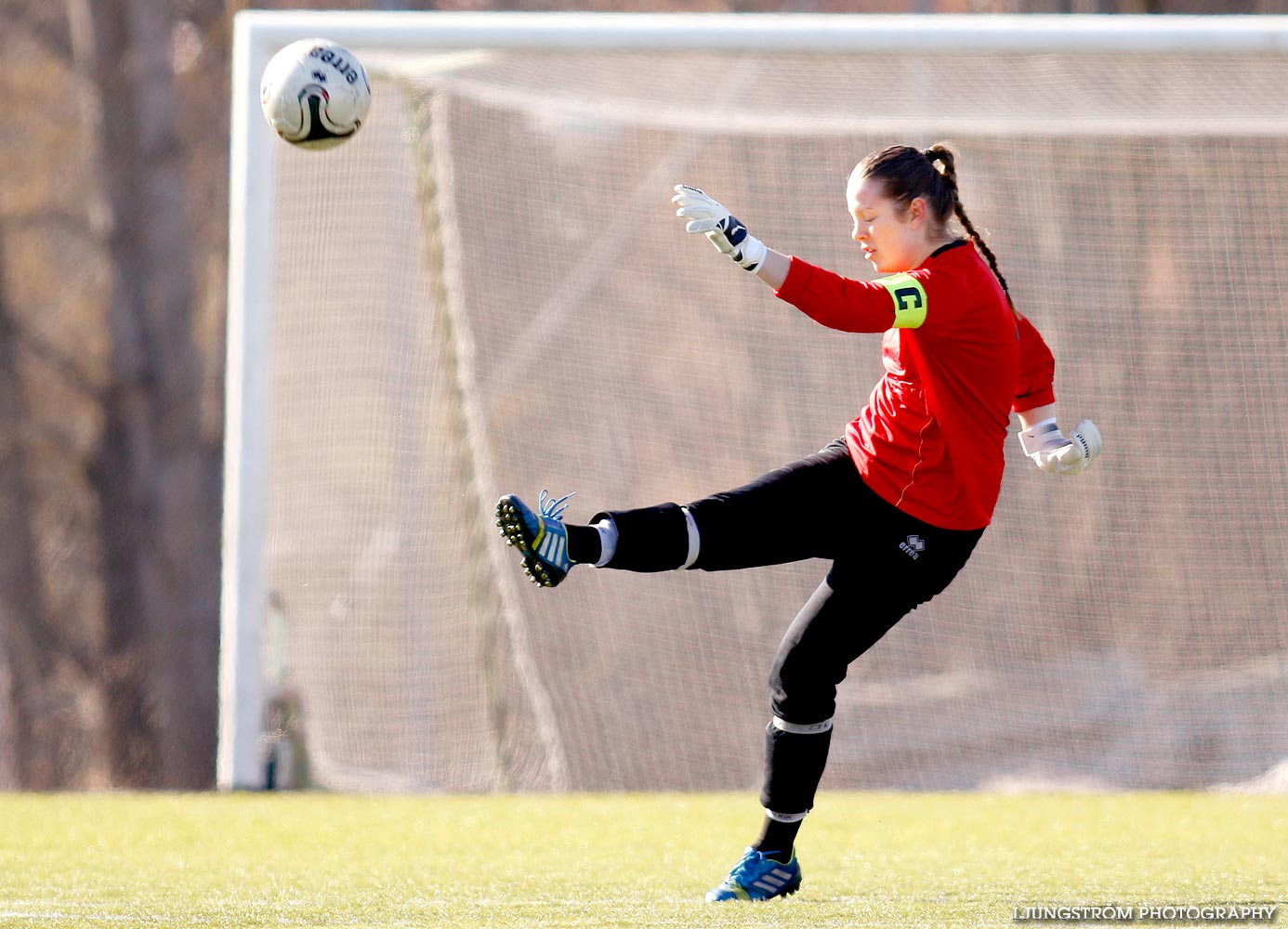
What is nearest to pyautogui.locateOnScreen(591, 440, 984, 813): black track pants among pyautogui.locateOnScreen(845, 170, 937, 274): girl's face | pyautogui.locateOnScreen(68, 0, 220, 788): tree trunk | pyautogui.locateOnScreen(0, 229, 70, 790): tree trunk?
pyautogui.locateOnScreen(845, 170, 937, 274): girl's face

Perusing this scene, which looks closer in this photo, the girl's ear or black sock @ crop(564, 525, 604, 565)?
black sock @ crop(564, 525, 604, 565)

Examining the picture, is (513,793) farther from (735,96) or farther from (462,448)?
(735,96)

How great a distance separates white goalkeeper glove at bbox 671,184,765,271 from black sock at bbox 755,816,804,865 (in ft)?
3.97

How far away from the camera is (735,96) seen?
636cm

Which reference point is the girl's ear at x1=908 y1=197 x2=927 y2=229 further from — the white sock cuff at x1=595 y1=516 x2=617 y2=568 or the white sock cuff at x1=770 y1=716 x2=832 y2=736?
the white sock cuff at x1=770 y1=716 x2=832 y2=736

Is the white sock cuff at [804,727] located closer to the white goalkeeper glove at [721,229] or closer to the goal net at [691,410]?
the white goalkeeper glove at [721,229]

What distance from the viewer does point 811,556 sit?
3.52 meters

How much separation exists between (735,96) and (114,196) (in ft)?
23.3

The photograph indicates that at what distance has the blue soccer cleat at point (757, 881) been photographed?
11.5 ft

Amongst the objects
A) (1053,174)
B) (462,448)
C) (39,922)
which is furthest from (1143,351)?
(39,922)

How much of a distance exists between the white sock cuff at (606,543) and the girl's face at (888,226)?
82 centimetres

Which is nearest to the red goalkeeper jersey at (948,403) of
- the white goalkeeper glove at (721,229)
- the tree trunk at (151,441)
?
the white goalkeeper glove at (721,229)

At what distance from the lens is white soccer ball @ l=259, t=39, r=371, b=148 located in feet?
14.1

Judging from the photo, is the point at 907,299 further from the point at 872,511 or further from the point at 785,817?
the point at 785,817
